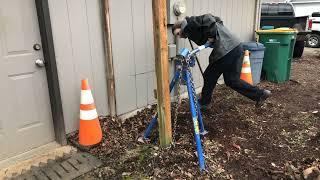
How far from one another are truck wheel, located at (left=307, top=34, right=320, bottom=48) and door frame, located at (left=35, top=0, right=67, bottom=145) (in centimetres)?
1274

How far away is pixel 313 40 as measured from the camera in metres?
13.5

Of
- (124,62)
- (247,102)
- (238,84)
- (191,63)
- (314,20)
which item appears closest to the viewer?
(191,63)

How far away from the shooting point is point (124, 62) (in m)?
4.50

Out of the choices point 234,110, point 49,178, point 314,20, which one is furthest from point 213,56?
point 314,20

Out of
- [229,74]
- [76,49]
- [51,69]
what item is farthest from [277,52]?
[51,69]

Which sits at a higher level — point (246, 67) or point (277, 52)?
point (277, 52)

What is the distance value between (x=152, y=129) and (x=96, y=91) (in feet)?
3.08

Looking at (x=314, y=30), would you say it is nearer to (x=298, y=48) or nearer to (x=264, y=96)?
(x=298, y=48)

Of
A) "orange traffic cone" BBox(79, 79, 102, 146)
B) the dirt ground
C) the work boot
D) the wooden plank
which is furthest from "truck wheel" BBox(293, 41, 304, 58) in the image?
"orange traffic cone" BBox(79, 79, 102, 146)

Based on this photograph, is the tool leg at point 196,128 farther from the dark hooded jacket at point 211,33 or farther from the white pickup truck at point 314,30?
the white pickup truck at point 314,30

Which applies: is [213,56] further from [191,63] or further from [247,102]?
[247,102]

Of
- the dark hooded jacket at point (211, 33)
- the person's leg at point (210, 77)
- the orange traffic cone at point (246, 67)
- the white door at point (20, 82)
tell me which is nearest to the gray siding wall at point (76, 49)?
the white door at point (20, 82)

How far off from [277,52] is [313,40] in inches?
315

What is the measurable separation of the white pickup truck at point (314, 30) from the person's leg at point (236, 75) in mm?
8701
